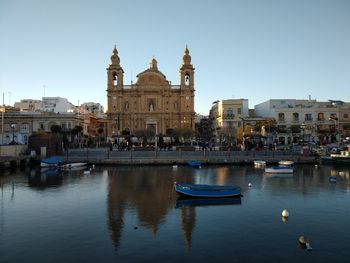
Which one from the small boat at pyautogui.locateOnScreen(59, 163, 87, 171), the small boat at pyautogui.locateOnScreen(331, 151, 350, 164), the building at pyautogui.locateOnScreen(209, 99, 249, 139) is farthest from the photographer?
the building at pyautogui.locateOnScreen(209, 99, 249, 139)

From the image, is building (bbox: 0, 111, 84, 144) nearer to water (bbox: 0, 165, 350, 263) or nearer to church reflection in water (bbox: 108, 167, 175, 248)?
church reflection in water (bbox: 108, 167, 175, 248)

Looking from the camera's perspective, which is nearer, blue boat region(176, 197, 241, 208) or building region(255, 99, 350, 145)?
blue boat region(176, 197, 241, 208)

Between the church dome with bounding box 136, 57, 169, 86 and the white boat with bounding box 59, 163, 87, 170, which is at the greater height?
the church dome with bounding box 136, 57, 169, 86

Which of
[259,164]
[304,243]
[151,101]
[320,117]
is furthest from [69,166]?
[320,117]

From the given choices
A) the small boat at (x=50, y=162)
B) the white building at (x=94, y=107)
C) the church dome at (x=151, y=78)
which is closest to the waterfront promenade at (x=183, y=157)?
the small boat at (x=50, y=162)

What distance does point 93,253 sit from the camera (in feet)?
51.3

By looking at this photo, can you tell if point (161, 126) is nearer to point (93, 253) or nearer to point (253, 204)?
point (253, 204)

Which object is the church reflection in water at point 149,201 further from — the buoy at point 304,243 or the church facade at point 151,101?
the church facade at point 151,101

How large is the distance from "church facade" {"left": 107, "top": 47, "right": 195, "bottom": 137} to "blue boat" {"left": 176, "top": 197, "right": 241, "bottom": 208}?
5897 cm

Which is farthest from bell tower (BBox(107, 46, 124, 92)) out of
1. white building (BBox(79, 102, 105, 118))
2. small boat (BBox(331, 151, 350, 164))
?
small boat (BBox(331, 151, 350, 164))

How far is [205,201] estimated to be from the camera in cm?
2623

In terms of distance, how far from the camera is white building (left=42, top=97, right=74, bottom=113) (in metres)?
111

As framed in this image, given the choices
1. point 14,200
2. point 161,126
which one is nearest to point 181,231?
point 14,200

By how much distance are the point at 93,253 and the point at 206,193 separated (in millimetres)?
12532
